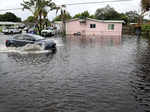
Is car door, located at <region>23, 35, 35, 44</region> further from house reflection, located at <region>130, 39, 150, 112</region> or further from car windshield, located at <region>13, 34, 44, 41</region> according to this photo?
house reflection, located at <region>130, 39, 150, 112</region>

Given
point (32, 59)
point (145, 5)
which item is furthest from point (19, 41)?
point (145, 5)

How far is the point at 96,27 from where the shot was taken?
43219 millimetres

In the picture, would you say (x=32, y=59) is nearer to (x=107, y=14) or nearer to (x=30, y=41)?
(x=30, y=41)

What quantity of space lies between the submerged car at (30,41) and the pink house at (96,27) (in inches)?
1070

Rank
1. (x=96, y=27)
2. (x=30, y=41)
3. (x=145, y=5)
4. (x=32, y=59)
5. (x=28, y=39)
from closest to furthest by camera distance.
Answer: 1. (x=32, y=59)
2. (x=30, y=41)
3. (x=28, y=39)
4. (x=96, y=27)
5. (x=145, y=5)

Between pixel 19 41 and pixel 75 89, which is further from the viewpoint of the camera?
pixel 19 41

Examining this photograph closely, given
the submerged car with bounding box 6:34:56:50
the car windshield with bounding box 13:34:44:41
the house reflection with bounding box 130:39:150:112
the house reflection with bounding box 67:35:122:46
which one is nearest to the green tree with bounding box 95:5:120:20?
the house reflection with bounding box 67:35:122:46

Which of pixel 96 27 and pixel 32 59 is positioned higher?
pixel 96 27

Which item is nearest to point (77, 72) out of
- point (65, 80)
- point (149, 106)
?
point (65, 80)

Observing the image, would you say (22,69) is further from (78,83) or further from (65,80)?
(78,83)

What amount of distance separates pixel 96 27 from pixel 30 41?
94.5ft

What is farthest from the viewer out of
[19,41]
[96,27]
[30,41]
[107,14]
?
[107,14]

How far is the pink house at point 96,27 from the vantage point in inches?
1668

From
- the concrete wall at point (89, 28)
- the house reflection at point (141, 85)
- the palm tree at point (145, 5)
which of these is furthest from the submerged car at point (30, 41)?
the palm tree at point (145, 5)
